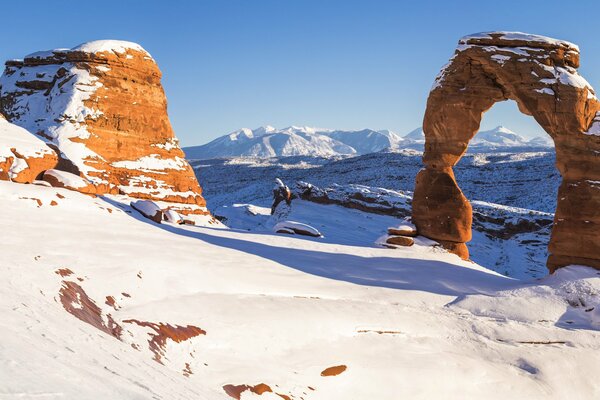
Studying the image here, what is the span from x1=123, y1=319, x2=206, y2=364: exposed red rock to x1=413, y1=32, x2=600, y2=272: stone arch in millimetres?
13052

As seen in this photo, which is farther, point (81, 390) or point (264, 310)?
point (264, 310)

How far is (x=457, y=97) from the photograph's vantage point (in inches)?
762

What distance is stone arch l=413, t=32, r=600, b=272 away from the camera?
16359 mm

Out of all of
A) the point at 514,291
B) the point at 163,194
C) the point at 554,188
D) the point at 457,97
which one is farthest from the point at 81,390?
the point at 554,188

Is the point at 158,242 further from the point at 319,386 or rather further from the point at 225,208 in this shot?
the point at 225,208

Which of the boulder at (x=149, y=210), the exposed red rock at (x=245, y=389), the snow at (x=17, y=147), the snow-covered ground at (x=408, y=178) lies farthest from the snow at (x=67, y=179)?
the snow-covered ground at (x=408, y=178)

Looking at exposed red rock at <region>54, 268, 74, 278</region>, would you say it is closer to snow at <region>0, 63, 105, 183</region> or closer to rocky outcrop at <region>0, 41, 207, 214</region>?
rocky outcrop at <region>0, 41, 207, 214</region>

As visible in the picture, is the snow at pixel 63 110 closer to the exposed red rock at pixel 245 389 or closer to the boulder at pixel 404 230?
the boulder at pixel 404 230

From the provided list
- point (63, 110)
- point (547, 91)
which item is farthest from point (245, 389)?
point (63, 110)

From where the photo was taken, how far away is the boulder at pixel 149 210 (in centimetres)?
1744

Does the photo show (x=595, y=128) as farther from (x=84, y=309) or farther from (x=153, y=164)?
(x=153, y=164)

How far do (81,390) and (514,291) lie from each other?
44.4 ft

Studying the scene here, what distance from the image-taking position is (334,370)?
8703 millimetres

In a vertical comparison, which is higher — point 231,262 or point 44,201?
point 44,201
